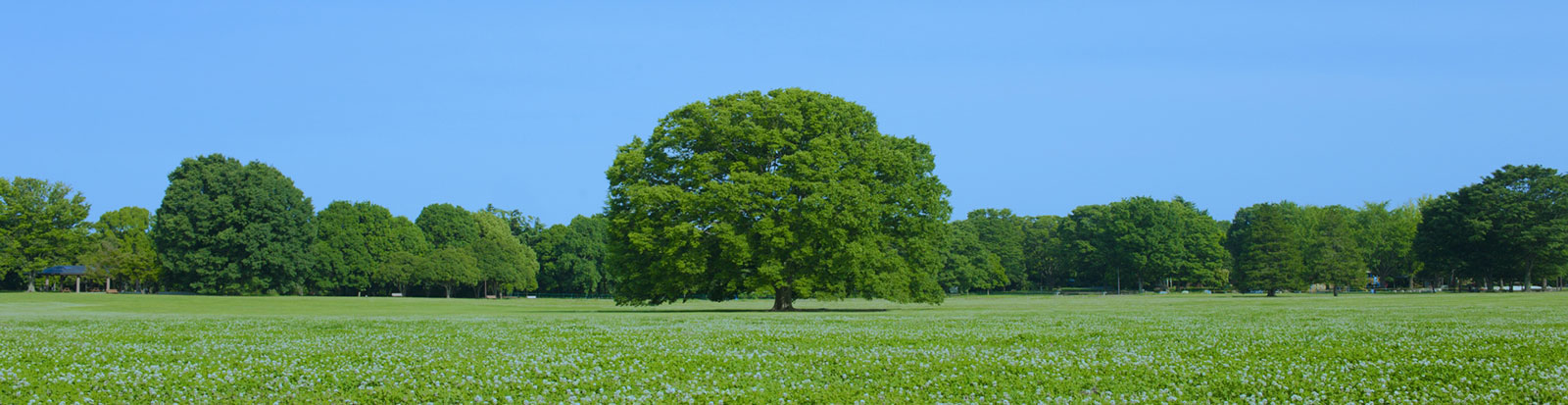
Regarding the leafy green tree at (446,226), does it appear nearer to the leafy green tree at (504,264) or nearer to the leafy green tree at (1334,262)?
the leafy green tree at (504,264)

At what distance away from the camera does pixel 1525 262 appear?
99812mm

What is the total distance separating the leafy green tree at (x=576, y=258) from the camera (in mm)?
135750

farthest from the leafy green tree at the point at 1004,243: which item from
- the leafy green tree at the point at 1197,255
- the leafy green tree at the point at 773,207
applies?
the leafy green tree at the point at 773,207

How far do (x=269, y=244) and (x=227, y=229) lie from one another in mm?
4270

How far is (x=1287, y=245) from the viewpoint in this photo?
103250 millimetres

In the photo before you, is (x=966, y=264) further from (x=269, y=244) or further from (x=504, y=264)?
(x=269, y=244)

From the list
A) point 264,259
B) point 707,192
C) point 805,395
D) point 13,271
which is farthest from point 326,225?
point 805,395

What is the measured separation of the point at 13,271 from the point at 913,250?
118196mm

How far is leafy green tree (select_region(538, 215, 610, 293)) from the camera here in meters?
136

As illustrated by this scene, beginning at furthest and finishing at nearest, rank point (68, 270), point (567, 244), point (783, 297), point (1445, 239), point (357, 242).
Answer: point (567, 244) < point (357, 242) < point (68, 270) < point (1445, 239) < point (783, 297)

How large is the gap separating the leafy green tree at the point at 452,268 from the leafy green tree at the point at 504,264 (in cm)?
127

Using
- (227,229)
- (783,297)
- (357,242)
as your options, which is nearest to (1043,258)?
(357,242)

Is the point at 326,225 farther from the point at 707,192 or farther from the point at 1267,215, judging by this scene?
the point at 1267,215

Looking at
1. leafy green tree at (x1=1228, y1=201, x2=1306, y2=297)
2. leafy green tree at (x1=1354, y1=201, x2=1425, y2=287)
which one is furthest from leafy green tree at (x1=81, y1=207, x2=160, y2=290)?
leafy green tree at (x1=1354, y1=201, x2=1425, y2=287)
